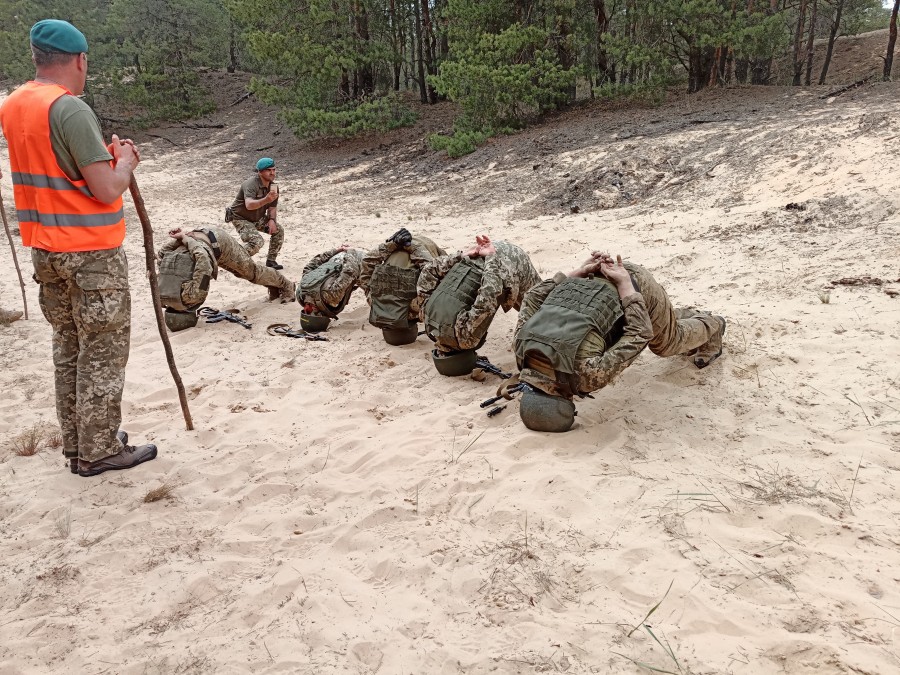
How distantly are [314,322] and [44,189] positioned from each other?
3.01 metres

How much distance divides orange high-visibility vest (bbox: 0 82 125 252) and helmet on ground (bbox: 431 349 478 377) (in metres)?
2.41

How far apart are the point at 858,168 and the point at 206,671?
7782 mm

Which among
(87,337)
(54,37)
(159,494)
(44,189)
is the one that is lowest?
(159,494)

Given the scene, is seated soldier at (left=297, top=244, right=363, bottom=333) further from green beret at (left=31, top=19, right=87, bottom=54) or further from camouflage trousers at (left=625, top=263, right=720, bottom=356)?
green beret at (left=31, top=19, right=87, bottom=54)

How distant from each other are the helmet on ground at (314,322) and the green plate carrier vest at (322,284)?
2.3 inches

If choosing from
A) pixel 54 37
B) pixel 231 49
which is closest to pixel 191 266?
pixel 54 37

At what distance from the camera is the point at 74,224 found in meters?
3.01

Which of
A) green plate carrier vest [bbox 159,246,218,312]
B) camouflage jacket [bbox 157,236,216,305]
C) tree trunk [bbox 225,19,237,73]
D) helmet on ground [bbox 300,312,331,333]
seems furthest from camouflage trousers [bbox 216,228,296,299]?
tree trunk [bbox 225,19,237,73]

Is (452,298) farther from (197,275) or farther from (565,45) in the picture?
(565,45)

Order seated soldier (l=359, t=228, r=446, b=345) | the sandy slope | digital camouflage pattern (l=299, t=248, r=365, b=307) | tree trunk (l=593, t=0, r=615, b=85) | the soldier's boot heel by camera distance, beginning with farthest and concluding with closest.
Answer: tree trunk (l=593, t=0, r=615, b=85) < digital camouflage pattern (l=299, t=248, r=365, b=307) < seated soldier (l=359, t=228, r=446, b=345) < the soldier's boot heel < the sandy slope

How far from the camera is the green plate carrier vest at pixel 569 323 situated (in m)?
3.60

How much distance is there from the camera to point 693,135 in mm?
9617

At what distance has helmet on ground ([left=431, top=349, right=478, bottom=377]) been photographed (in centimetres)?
474

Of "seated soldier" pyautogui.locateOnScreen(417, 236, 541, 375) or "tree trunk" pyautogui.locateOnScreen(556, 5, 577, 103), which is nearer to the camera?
"seated soldier" pyautogui.locateOnScreen(417, 236, 541, 375)
